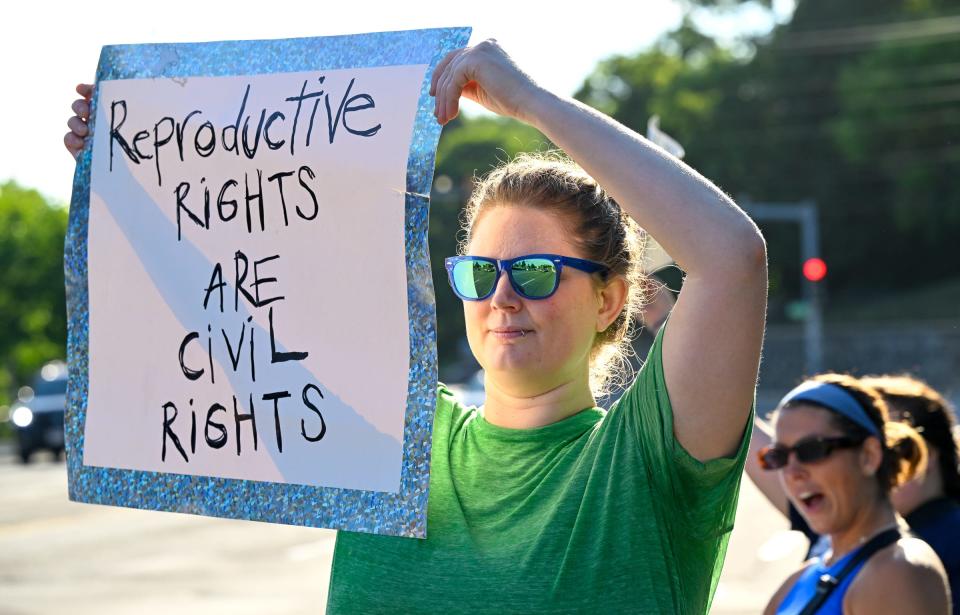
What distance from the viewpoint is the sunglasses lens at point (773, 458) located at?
11.7ft

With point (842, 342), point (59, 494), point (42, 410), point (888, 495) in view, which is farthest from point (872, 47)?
point (888, 495)

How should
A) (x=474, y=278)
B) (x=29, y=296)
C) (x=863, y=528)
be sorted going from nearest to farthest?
1. (x=474, y=278)
2. (x=863, y=528)
3. (x=29, y=296)

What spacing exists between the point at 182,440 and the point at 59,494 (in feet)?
58.4

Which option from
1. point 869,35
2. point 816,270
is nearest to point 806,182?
point 869,35

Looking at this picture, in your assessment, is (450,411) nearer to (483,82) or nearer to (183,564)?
(483,82)

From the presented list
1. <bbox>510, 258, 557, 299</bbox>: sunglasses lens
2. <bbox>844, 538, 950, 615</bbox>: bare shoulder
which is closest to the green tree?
<bbox>844, 538, 950, 615</bbox>: bare shoulder

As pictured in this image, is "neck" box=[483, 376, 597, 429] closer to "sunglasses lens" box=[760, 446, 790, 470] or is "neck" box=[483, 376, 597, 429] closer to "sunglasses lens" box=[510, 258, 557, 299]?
"sunglasses lens" box=[510, 258, 557, 299]

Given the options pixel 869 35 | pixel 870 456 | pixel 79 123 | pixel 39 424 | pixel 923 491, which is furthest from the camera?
pixel 869 35

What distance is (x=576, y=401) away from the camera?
98.2 inches

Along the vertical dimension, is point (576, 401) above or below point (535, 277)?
below

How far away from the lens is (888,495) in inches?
137

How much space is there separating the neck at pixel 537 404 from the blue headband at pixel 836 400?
4.29 feet

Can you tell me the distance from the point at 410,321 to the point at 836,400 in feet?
5.19

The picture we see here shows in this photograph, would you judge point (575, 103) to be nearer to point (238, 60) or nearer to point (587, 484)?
point (587, 484)
